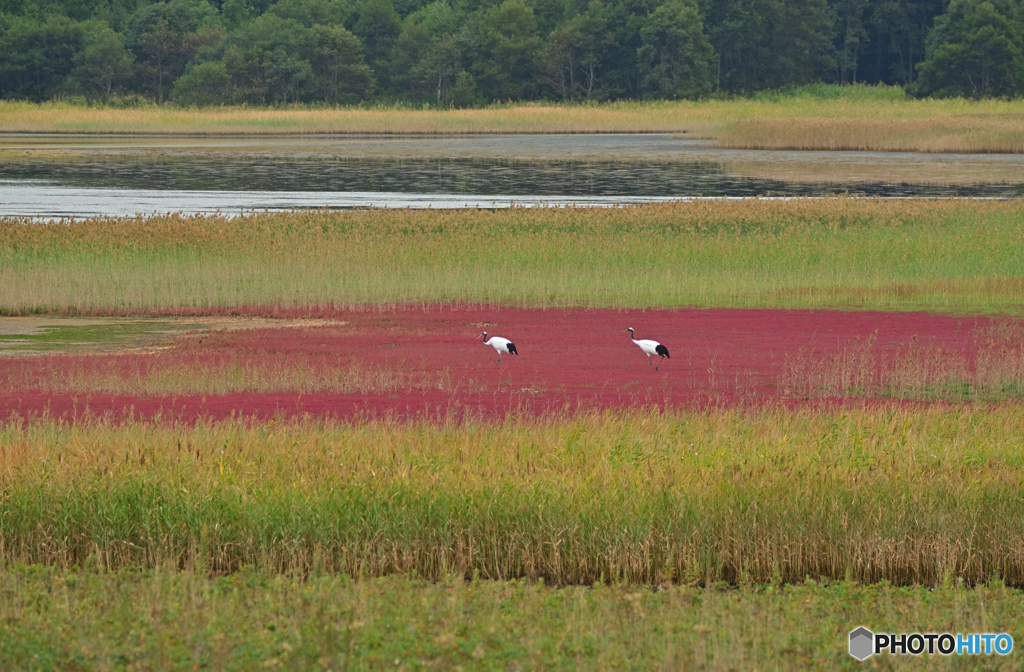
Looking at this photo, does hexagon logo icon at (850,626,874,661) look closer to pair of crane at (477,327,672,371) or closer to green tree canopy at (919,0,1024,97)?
pair of crane at (477,327,672,371)

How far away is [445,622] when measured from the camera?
781 centimetres

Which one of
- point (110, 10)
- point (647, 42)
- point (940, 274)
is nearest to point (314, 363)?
point (940, 274)

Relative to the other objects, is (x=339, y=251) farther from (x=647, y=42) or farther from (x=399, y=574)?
(x=647, y=42)

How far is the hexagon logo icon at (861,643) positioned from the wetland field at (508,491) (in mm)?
87

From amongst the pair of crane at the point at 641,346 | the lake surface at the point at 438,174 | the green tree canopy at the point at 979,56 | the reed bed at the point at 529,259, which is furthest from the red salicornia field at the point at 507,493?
the green tree canopy at the point at 979,56

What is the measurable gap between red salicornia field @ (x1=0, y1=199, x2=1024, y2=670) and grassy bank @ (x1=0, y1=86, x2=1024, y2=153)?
60266 mm

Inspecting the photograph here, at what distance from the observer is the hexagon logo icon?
742cm

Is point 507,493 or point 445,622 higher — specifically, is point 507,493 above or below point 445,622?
above

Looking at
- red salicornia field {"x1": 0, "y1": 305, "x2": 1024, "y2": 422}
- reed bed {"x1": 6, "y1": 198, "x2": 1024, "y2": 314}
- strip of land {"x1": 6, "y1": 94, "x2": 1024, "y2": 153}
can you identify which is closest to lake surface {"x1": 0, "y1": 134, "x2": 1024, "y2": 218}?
reed bed {"x1": 6, "y1": 198, "x2": 1024, "y2": 314}

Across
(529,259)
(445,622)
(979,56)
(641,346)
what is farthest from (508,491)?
(979,56)

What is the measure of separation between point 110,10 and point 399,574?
402ft
